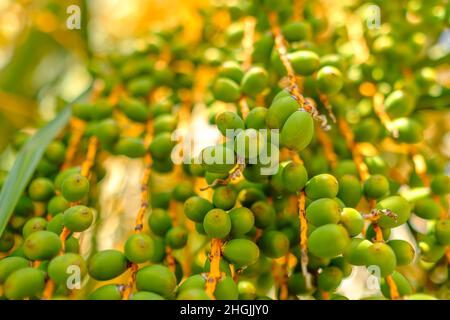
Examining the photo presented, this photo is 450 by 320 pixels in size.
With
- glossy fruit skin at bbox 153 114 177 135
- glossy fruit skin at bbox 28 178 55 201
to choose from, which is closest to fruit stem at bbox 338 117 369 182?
glossy fruit skin at bbox 153 114 177 135

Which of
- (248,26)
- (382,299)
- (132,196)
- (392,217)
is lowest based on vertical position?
(382,299)

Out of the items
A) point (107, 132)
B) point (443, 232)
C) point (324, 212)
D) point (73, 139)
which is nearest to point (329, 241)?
point (324, 212)

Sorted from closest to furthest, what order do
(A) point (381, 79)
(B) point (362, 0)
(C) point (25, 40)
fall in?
(A) point (381, 79)
(B) point (362, 0)
(C) point (25, 40)

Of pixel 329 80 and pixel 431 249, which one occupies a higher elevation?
pixel 329 80

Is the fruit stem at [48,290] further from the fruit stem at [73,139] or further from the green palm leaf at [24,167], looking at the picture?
the fruit stem at [73,139]

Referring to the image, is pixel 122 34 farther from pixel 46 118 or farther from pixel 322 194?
pixel 322 194

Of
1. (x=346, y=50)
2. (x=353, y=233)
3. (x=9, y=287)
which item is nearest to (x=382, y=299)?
(x=353, y=233)

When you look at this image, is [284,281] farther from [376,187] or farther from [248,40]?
[248,40]
